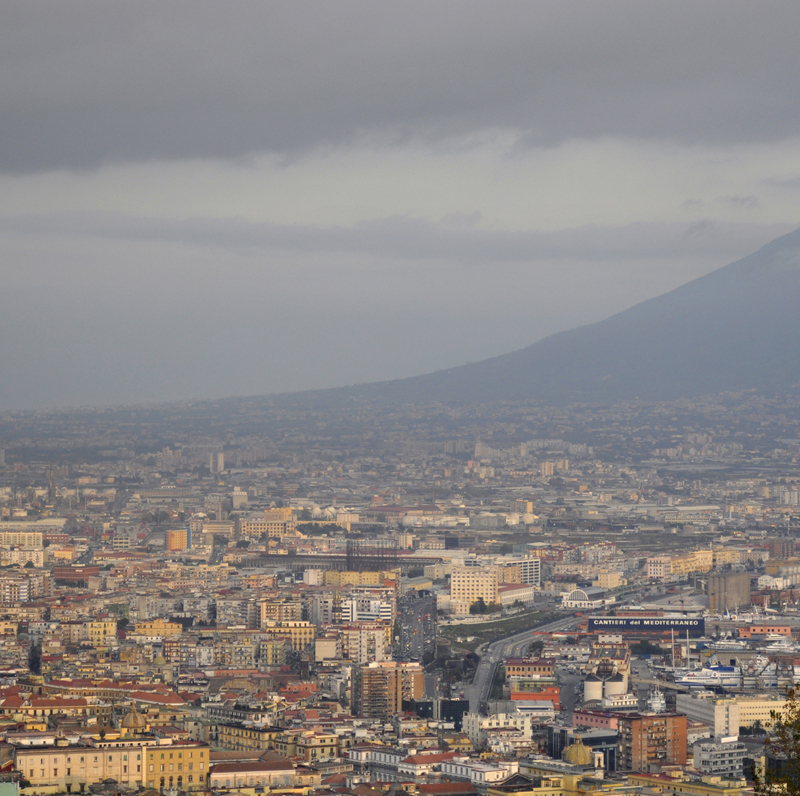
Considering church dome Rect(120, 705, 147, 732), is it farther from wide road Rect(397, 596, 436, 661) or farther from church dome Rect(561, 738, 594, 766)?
wide road Rect(397, 596, 436, 661)

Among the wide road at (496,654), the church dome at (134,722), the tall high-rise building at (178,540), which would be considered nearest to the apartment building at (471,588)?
the wide road at (496,654)

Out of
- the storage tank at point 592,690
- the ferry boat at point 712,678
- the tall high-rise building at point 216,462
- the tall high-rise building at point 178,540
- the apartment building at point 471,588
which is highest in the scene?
the tall high-rise building at point 216,462

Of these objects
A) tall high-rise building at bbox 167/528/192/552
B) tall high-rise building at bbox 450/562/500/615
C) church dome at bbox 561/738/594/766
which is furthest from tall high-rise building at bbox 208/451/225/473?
church dome at bbox 561/738/594/766

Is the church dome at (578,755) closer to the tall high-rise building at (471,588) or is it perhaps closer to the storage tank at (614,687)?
the storage tank at (614,687)

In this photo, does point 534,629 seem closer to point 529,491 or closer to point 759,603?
point 759,603

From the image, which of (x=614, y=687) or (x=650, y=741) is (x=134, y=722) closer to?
(x=650, y=741)

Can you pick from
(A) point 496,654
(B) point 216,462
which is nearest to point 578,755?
(A) point 496,654
